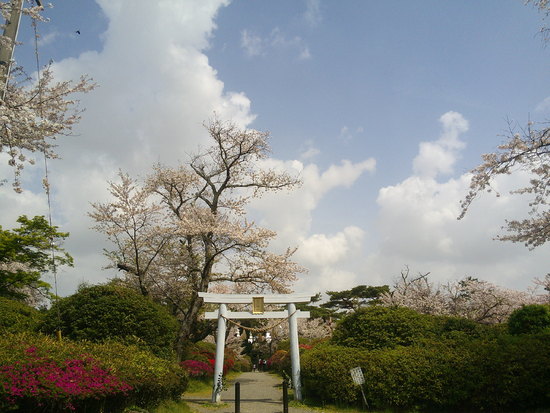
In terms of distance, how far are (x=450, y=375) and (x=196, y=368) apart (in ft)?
41.5

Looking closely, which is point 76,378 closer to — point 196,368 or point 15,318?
point 15,318

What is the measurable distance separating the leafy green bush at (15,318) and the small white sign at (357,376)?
9.00 metres

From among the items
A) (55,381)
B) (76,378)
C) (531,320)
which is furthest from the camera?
(531,320)

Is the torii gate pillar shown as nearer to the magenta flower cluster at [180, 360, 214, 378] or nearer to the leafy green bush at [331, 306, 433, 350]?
the leafy green bush at [331, 306, 433, 350]

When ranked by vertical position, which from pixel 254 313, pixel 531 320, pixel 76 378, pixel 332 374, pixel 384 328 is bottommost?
pixel 332 374

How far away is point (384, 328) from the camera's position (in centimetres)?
1289

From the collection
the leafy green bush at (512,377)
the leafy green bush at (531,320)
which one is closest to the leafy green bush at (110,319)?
the leafy green bush at (512,377)

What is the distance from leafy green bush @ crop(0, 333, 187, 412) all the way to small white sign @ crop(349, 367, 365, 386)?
4.79 metres

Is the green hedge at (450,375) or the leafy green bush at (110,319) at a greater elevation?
the leafy green bush at (110,319)

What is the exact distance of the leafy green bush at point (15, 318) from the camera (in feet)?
37.1

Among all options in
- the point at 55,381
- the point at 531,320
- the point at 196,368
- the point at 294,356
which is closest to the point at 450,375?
the point at 531,320

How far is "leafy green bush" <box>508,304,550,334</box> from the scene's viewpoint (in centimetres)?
1173

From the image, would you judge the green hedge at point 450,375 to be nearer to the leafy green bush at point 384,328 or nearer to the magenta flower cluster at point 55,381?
the leafy green bush at point 384,328

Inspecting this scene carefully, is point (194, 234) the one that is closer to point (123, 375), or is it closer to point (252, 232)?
point (252, 232)
